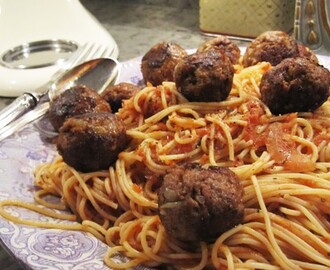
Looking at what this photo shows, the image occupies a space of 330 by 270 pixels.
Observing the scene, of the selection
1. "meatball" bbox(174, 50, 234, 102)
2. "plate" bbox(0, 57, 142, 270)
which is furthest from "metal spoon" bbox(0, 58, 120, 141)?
"meatball" bbox(174, 50, 234, 102)

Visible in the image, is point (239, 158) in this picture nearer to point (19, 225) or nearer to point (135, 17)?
point (19, 225)

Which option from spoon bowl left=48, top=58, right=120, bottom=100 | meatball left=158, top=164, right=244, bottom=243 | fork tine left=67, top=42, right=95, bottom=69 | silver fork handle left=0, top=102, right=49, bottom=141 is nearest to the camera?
meatball left=158, top=164, right=244, bottom=243

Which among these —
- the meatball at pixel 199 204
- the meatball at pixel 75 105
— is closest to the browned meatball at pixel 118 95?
the meatball at pixel 75 105

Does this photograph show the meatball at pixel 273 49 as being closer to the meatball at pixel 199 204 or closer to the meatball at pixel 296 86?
the meatball at pixel 296 86

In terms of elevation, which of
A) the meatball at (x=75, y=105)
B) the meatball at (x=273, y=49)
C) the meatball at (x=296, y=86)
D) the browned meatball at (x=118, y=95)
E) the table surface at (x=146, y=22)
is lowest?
the table surface at (x=146, y=22)

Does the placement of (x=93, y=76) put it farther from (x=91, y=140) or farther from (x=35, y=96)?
(x=91, y=140)

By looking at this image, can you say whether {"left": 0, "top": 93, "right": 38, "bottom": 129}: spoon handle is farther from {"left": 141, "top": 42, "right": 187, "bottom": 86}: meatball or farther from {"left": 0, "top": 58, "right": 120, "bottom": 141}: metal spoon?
{"left": 141, "top": 42, "right": 187, "bottom": 86}: meatball

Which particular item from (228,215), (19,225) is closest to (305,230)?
(228,215)
